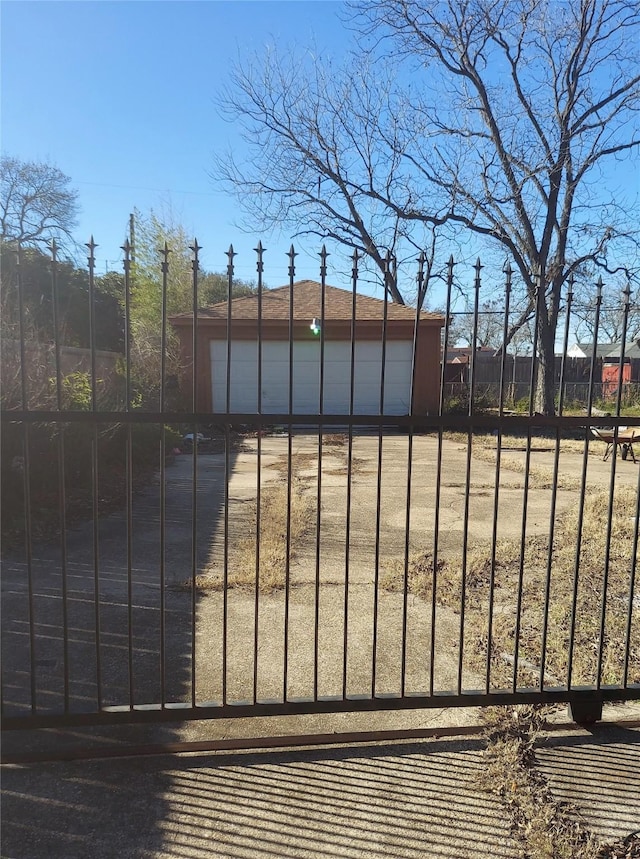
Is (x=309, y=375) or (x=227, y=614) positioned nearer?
(x=227, y=614)

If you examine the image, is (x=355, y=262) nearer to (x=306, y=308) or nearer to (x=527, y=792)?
(x=527, y=792)

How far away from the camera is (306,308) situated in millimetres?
18047

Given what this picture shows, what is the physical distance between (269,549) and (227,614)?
1.82 m

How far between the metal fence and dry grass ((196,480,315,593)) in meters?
0.03

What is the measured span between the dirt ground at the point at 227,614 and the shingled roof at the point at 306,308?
33.0 feet

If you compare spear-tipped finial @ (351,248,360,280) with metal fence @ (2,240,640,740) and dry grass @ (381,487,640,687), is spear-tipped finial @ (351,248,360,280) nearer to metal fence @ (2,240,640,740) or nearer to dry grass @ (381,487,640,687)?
metal fence @ (2,240,640,740)

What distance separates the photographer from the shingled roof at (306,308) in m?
17.0

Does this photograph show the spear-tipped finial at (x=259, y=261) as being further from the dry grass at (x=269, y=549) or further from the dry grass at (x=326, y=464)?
the dry grass at (x=326, y=464)

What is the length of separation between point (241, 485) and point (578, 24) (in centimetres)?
1769

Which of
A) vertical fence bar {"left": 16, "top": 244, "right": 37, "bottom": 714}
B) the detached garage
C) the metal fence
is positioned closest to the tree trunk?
the detached garage

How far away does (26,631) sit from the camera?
3.43 metres

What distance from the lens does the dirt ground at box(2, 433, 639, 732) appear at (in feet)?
8.79

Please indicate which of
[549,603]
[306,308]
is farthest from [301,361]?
[549,603]

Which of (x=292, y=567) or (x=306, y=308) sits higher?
(x=306, y=308)
